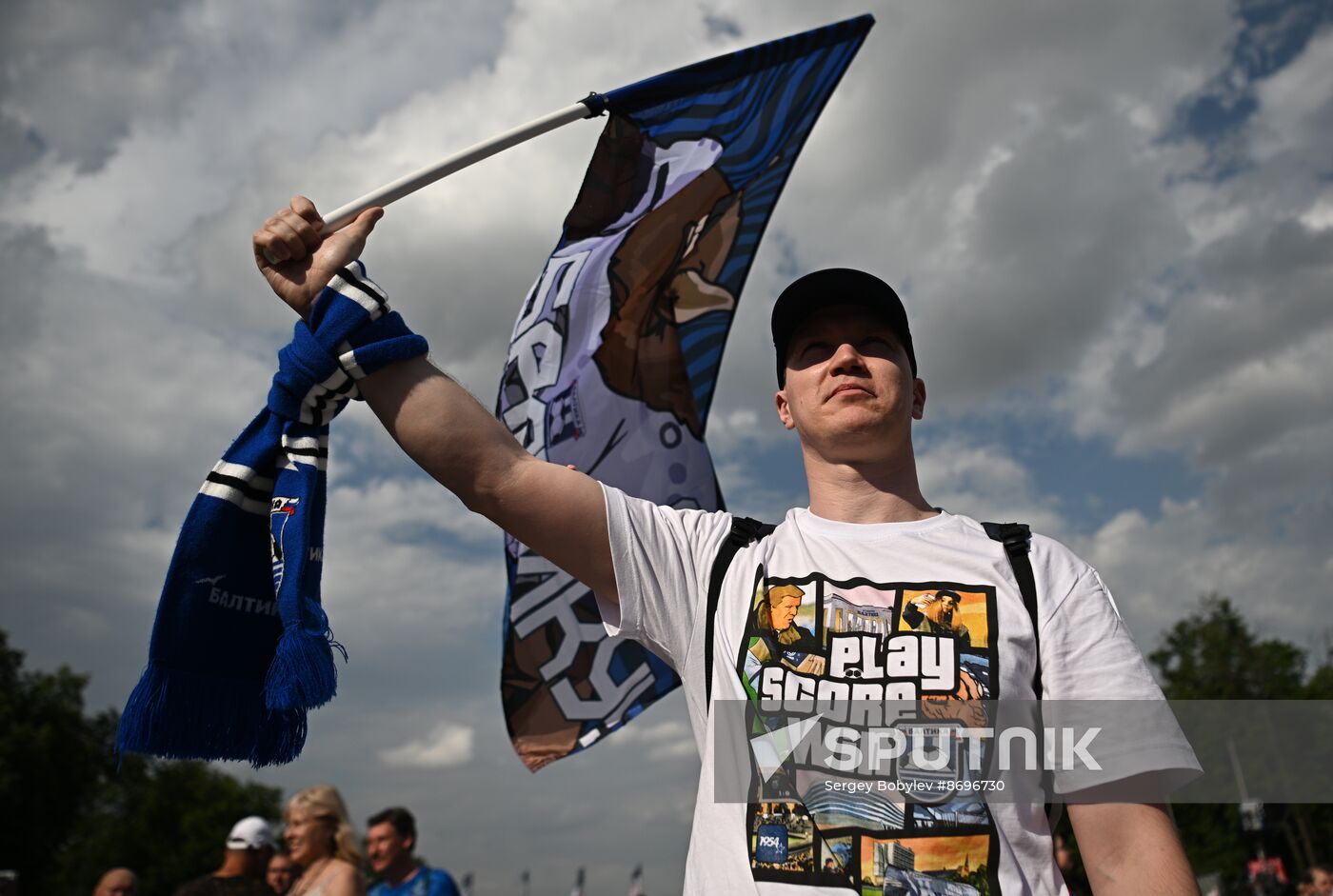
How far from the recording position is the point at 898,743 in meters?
2.07

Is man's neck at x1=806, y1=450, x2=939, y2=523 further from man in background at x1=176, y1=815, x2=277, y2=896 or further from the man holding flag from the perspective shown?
man in background at x1=176, y1=815, x2=277, y2=896

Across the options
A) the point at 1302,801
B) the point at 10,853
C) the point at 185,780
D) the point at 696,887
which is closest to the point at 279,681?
the point at 696,887

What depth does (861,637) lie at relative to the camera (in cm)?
218

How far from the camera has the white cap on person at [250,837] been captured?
19.7 ft

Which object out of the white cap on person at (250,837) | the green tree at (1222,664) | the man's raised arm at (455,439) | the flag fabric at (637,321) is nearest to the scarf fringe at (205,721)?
the man's raised arm at (455,439)

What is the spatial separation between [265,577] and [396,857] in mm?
4626

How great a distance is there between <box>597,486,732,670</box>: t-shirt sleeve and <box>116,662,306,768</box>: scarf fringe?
0.78m

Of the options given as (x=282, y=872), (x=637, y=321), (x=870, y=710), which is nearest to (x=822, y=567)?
(x=870, y=710)

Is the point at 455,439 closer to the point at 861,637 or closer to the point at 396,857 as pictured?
the point at 861,637

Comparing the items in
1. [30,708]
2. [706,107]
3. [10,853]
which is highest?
[30,708]

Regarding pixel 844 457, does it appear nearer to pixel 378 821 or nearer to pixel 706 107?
pixel 706 107

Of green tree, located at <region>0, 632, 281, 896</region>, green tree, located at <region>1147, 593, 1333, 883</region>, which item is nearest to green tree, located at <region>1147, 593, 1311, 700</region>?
green tree, located at <region>1147, 593, 1333, 883</region>

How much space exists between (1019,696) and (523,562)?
92.4 inches

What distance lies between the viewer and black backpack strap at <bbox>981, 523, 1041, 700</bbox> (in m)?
2.18
